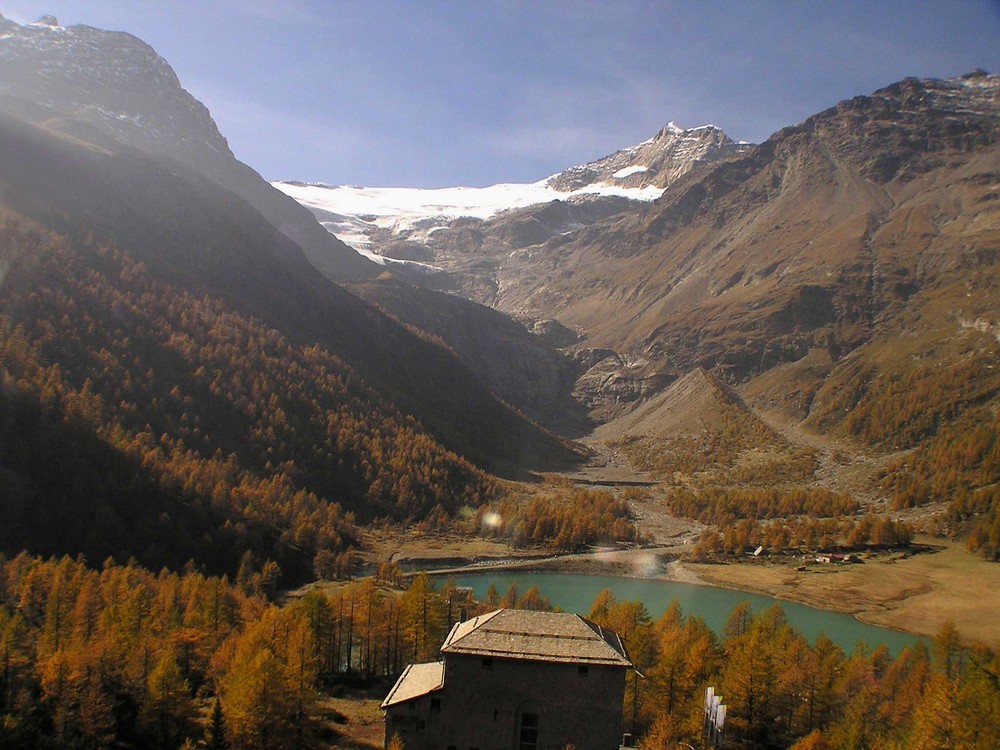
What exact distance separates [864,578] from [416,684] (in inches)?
2889

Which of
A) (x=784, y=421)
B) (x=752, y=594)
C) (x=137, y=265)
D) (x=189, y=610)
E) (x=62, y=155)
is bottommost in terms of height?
(x=752, y=594)

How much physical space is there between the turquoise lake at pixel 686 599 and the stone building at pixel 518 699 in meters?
40.4

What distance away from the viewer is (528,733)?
29.6 meters

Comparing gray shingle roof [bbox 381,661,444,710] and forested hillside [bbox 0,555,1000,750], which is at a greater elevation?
gray shingle roof [bbox 381,661,444,710]

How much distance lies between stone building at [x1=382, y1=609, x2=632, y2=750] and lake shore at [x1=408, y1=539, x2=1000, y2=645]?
175 ft

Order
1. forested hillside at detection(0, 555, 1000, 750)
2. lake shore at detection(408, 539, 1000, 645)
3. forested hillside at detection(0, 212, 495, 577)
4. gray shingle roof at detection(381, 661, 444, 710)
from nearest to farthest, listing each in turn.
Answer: gray shingle roof at detection(381, 661, 444, 710), forested hillside at detection(0, 555, 1000, 750), forested hillside at detection(0, 212, 495, 577), lake shore at detection(408, 539, 1000, 645)

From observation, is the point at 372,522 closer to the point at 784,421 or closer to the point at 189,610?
the point at 189,610

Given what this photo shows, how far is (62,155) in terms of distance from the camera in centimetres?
13788

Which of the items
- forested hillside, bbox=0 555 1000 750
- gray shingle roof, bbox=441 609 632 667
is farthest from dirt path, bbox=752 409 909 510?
gray shingle roof, bbox=441 609 632 667

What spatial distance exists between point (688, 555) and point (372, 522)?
43.1 metres

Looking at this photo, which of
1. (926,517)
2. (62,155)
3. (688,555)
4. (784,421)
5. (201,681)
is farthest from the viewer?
(784,421)

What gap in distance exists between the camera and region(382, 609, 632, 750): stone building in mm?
29219

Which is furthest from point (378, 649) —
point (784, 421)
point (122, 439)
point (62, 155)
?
point (784, 421)

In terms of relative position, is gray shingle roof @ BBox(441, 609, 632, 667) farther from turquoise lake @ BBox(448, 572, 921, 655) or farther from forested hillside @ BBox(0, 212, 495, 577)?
forested hillside @ BBox(0, 212, 495, 577)
